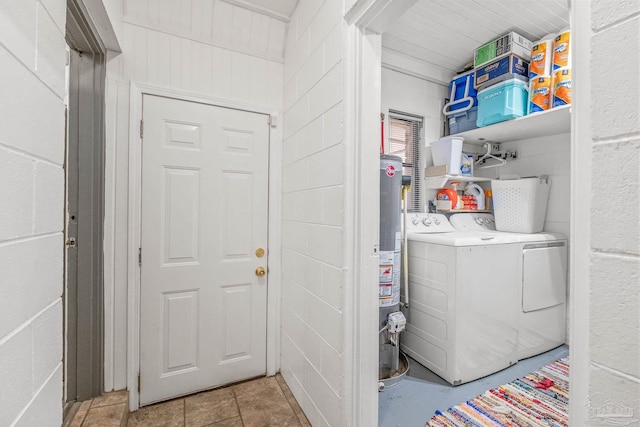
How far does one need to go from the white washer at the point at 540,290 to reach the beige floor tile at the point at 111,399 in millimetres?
2746

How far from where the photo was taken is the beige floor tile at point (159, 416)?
1615mm

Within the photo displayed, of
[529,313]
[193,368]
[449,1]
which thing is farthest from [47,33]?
[529,313]

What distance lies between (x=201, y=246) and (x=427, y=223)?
1.91 meters

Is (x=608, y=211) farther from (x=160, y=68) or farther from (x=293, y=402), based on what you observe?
(x=160, y=68)

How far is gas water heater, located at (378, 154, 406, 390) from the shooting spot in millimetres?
1923

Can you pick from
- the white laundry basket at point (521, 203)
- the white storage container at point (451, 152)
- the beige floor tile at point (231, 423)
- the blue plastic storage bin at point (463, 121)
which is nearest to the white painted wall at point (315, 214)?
the beige floor tile at point (231, 423)

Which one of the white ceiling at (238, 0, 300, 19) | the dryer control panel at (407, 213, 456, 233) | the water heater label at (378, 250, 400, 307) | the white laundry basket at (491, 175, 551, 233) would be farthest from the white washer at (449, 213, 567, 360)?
the white ceiling at (238, 0, 300, 19)

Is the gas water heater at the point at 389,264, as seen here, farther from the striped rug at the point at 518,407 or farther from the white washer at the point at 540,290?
the white washer at the point at 540,290

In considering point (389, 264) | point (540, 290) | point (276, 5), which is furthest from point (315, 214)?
point (540, 290)

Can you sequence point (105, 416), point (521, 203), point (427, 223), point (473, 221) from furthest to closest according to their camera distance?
1. point (473, 221)
2. point (427, 223)
3. point (521, 203)
4. point (105, 416)

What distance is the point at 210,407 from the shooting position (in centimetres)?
175

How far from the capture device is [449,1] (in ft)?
6.35

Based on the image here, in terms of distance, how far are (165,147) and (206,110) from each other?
0.37 metres

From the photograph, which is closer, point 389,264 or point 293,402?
point 293,402
